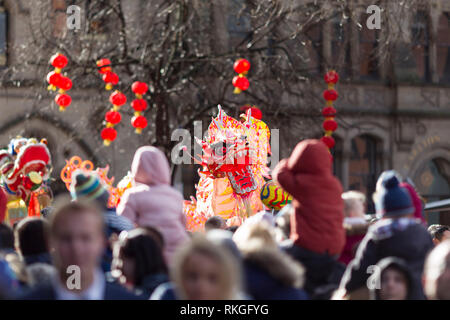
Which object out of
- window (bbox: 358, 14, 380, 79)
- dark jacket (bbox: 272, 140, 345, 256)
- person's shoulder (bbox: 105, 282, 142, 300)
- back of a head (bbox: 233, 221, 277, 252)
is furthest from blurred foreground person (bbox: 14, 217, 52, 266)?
window (bbox: 358, 14, 380, 79)

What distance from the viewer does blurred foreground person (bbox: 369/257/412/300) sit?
17.6ft

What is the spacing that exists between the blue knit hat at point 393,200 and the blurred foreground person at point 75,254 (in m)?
2.08

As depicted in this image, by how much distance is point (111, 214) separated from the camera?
6.46m

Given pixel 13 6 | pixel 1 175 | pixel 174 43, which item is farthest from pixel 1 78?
pixel 13 6

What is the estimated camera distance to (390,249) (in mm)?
5777

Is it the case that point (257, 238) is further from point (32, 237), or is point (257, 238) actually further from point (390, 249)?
point (32, 237)

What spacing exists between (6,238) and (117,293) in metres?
2.68

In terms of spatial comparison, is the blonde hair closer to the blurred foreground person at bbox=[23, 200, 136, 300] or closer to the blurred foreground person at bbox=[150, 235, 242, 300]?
the blurred foreground person at bbox=[150, 235, 242, 300]

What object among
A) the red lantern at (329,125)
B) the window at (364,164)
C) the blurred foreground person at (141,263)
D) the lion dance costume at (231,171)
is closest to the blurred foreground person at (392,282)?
the blurred foreground person at (141,263)

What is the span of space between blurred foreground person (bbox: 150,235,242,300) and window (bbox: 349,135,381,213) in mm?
20497

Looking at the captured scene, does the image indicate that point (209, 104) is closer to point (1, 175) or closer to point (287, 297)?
point (1, 175)

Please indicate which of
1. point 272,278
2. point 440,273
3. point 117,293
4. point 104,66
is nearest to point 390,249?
point 440,273

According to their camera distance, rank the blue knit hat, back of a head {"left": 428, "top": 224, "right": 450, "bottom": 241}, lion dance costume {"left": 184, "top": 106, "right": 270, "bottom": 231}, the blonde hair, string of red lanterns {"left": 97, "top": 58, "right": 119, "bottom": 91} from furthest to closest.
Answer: string of red lanterns {"left": 97, "top": 58, "right": 119, "bottom": 91}
lion dance costume {"left": 184, "top": 106, "right": 270, "bottom": 231}
back of a head {"left": 428, "top": 224, "right": 450, "bottom": 241}
the blue knit hat
the blonde hair
